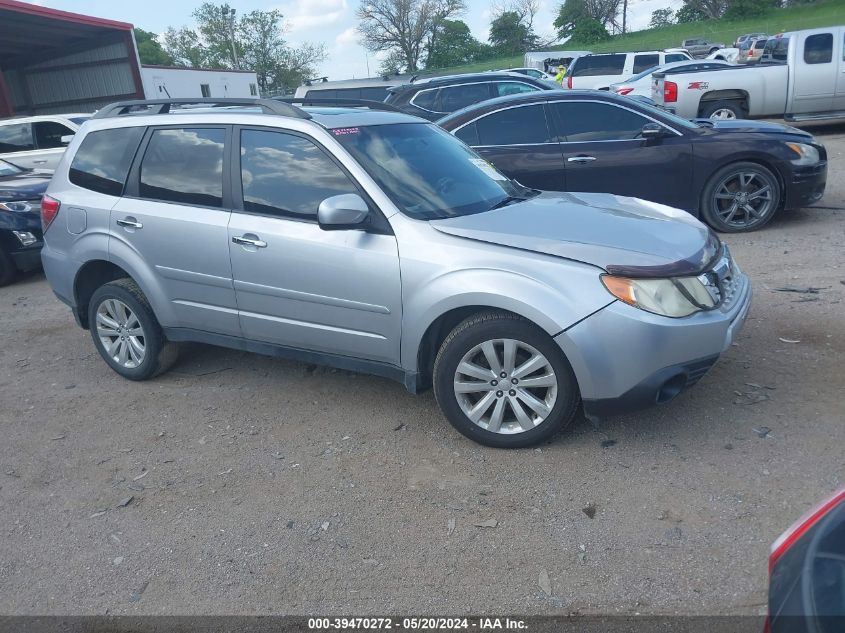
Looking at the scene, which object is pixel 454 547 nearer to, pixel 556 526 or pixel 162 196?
pixel 556 526

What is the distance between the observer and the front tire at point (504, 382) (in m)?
3.71

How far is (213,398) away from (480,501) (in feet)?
7.37

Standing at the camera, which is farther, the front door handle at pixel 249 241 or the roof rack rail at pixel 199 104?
the roof rack rail at pixel 199 104

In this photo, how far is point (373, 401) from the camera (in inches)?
186

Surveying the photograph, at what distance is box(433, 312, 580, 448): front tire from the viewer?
3.71 metres

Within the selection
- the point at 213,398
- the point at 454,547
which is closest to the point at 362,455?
the point at 454,547

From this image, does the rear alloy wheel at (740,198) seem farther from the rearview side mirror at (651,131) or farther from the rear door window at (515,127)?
the rear door window at (515,127)

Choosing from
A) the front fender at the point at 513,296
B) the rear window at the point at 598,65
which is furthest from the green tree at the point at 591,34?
the front fender at the point at 513,296

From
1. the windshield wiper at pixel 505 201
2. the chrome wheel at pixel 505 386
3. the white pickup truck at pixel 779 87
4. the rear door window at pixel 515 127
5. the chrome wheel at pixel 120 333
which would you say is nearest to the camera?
the chrome wheel at pixel 505 386

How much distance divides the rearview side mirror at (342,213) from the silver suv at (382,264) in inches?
0.4

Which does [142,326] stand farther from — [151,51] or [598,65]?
[151,51]

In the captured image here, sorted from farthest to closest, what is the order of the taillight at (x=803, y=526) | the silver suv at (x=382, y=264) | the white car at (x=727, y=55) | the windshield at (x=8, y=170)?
the white car at (x=727, y=55)
the windshield at (x=8, y=170)
the silver suv at (x=382, y=264)
the taillight at (x=803, y=526)

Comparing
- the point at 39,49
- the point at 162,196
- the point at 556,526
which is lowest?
the point at 556,526

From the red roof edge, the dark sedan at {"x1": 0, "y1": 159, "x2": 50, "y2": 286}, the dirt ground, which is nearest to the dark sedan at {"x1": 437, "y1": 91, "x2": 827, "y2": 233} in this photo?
the dirt ground
